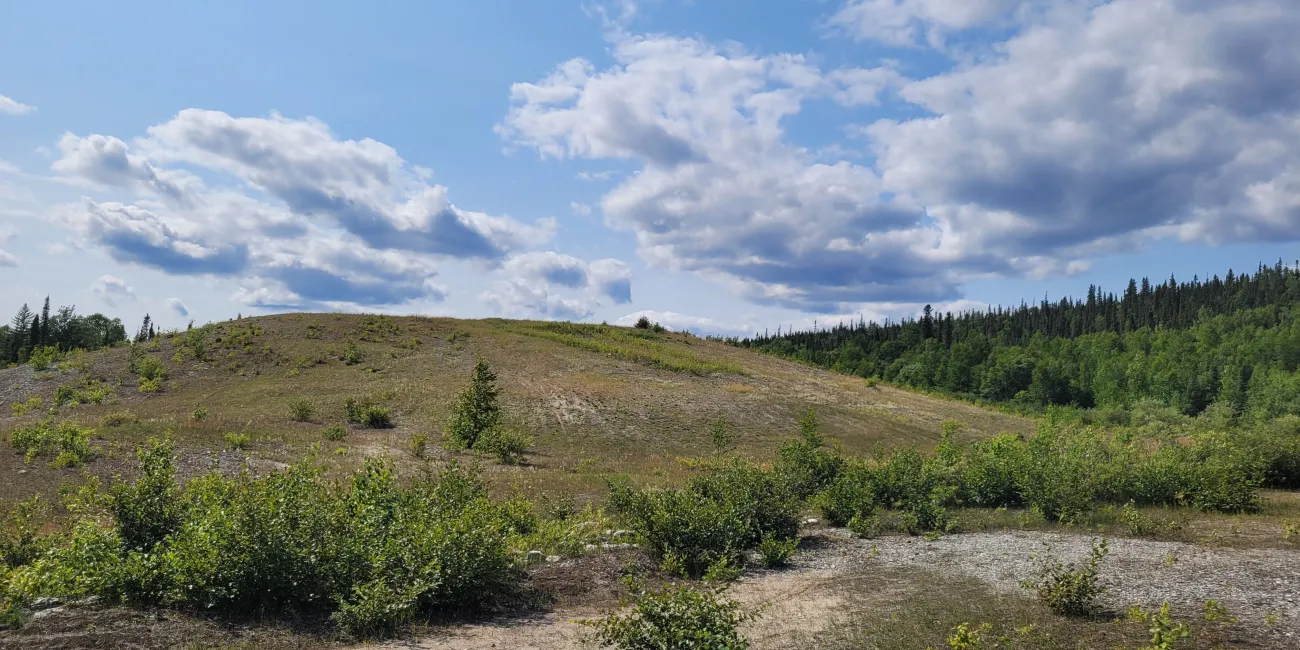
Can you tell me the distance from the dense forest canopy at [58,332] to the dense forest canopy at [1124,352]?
108 metres

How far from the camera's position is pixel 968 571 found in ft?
43.4

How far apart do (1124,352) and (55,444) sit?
15876 centimetres

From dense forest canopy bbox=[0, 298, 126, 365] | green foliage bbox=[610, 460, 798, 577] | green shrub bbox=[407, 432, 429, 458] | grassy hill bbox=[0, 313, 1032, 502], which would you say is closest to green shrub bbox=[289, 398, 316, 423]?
grassy hill bbox=[0, 313, 1032, 502]

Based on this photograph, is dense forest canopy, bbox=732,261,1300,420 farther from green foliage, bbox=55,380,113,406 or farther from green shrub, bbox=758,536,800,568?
green foliage, bbox=55,380,113,406

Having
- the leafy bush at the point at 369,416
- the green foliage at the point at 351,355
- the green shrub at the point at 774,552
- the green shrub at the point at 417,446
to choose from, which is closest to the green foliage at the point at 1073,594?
the green shrub at the point at 774,552

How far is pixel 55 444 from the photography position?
65.7 ft

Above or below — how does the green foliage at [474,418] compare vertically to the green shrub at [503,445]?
above

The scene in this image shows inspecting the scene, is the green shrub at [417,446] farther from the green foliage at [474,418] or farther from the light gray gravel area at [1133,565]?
the light gray gravel area at [1133,565]

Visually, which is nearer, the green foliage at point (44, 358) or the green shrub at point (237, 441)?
the green shrub at point (237, 441)

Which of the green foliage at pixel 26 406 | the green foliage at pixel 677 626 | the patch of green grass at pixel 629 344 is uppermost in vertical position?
the patch of green grass at pixel 629 344

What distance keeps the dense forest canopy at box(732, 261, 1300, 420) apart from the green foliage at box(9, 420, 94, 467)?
86.8 m

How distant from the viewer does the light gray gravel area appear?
10.6 metres

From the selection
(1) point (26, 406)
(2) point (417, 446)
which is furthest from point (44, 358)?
(2) point (417, 446)

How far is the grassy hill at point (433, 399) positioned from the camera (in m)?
25.5
